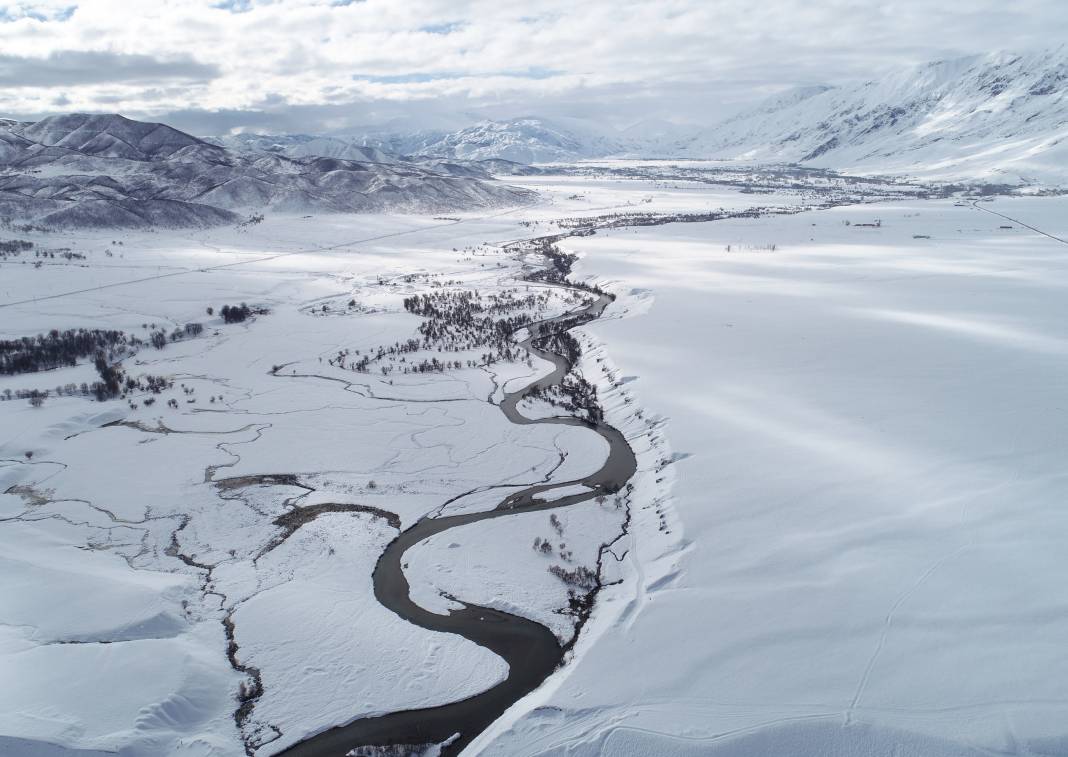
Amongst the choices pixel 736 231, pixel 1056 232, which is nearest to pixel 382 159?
pixel 736 231

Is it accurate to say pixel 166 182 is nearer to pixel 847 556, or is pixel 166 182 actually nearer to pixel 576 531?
→ pixel 576 531

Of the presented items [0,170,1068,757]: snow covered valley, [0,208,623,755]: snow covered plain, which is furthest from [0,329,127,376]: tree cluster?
[0,208,623,755]: snow covered plain

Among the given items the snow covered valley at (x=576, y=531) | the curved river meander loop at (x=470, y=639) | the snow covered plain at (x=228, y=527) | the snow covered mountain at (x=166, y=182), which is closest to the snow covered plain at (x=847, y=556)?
the snow covered valley at (x=576, y=531)

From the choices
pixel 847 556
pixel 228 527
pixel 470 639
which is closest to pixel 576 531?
pixel 470 639

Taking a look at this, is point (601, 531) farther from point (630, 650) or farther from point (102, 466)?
point (102, 466)

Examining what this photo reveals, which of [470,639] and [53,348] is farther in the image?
[53,348]

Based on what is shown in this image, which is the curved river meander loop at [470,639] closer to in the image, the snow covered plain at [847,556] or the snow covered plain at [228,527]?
the snow covered plain at [228,527]
